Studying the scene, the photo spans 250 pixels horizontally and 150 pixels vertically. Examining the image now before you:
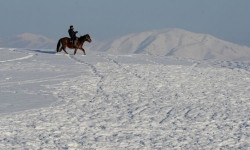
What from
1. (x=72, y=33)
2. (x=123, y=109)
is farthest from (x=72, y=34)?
(x=123, y=109)

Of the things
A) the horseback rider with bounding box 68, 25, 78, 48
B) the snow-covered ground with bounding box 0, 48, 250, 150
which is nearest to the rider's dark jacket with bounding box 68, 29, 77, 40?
the horseback rider with bounding box 68, 25, 78, 48

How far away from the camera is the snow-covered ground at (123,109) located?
9.67 m

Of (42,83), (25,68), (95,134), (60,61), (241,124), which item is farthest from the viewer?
(60,61)

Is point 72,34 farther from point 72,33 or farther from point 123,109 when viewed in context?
point 123,109

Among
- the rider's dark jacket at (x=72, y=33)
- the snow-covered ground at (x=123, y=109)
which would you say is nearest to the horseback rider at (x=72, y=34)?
the rider's dark jacket at (x=72, y=33)

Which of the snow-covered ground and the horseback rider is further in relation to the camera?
the horseback rider

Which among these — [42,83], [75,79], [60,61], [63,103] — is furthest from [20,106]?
[60,61]

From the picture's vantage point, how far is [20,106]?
13.2 metres

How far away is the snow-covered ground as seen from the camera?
967 centimetres

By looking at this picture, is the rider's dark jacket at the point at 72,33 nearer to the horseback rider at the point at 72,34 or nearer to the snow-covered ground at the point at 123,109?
the horseback rider at the point at 72,34

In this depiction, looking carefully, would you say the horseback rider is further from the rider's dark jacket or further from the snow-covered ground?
the snow-covered ground

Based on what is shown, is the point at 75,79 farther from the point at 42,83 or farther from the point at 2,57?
the point at 2,57

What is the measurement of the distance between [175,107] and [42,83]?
6.36 m

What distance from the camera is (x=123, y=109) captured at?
42.2 feet
